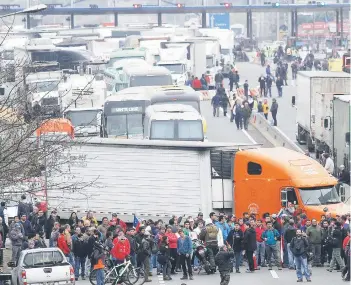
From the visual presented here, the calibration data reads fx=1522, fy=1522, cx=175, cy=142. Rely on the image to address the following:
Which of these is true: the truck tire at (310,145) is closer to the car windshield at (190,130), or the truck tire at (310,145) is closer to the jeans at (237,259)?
the car windshield at (190,130)

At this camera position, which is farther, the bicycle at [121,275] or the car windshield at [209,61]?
the car windshield at [209,61]

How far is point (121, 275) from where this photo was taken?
30.8m

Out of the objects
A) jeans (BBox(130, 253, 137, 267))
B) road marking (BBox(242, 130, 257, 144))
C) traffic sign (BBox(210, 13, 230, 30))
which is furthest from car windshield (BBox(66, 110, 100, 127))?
traffic sign (BBox(210, 13, 230, 30))

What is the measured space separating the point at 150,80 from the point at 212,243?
32.8m

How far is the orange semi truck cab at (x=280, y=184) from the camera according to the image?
35531mm

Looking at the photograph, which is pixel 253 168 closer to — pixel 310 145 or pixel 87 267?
pixel 87 267

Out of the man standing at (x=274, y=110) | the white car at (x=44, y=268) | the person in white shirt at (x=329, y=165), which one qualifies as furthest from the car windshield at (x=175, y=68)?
the white car at (x=44, y=268)

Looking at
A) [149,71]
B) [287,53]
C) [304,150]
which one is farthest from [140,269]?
[287,53]

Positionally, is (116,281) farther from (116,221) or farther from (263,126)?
(263,126)

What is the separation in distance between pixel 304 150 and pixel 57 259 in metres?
24.5

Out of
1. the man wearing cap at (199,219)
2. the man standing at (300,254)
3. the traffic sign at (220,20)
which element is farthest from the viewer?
the traffic sign at (220,20)

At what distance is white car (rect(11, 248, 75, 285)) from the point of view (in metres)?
29.6

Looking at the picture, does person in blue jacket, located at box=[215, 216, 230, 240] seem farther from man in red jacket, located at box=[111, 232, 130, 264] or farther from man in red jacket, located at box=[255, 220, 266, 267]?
man in red jacket, located at box=[111, 232, 130, 264]

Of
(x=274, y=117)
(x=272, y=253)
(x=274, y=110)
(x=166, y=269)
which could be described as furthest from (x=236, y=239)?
(x=274, y=117)
